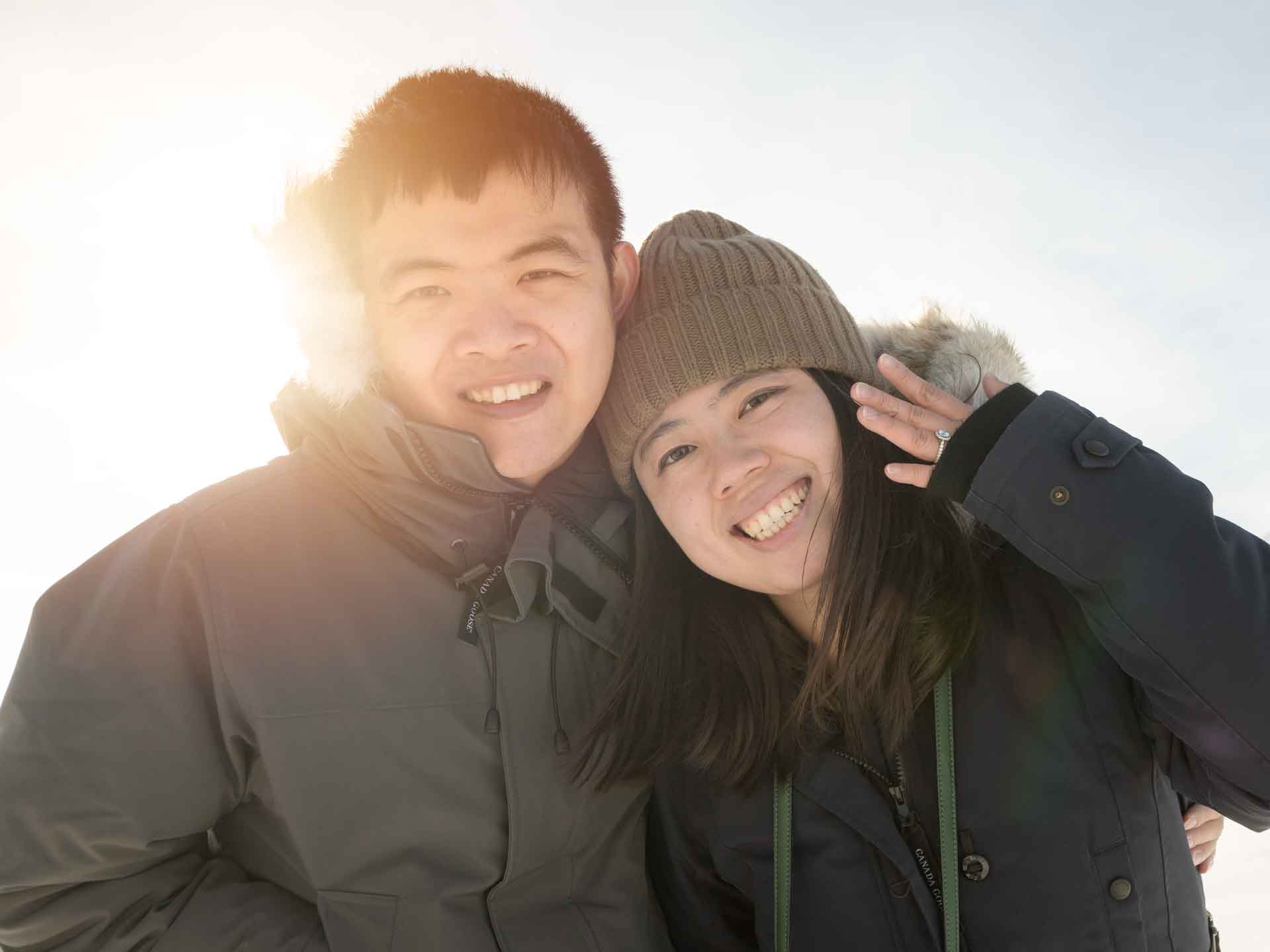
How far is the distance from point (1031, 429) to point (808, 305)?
781 mm

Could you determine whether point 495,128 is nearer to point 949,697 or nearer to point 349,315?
point 349,315

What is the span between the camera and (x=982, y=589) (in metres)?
2.23

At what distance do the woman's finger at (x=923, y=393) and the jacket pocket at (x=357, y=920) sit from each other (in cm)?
163

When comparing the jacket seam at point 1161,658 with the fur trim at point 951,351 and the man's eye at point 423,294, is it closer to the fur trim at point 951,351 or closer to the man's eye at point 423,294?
the fur trim at point 951,351

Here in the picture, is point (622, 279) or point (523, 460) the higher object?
point (622, 279)

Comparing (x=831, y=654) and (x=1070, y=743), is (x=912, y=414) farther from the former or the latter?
(x=1070, y=743)

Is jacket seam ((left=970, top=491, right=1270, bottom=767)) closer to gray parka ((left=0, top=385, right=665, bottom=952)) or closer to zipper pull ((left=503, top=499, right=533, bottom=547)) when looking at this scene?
gray parka ((left=0, top=385, right=665, bottom=952))

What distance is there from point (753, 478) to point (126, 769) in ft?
4.95

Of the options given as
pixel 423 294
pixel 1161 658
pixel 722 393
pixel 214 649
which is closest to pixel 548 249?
pixel 423 294

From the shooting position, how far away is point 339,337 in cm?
235

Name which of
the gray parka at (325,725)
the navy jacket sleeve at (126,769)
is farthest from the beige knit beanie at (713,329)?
the navy jacket sleeve at (126,769)

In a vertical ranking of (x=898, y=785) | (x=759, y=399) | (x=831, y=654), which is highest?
(x=759, y=399)

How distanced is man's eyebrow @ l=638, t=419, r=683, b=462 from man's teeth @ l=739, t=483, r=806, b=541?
0.31 metres

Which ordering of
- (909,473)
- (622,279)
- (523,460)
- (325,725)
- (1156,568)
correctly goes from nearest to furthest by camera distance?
(1156,568) → (909,473) → (325,725) → (523,460) → (622,279)
